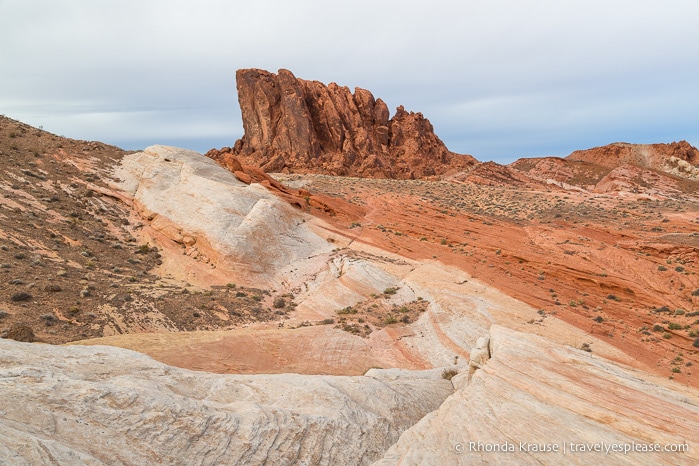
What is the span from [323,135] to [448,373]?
67.8m

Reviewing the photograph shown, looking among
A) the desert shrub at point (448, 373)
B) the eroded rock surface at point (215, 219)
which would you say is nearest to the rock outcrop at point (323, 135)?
the eroded rock surface at point (215, 219)

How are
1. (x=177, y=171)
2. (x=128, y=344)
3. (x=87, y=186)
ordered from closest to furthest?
(x=128, y=344) < (x=87, y=186) < (x=177, y=171)

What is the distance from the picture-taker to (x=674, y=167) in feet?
311

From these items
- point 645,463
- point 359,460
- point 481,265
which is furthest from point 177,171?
point 645,463

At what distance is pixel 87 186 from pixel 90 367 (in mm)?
24929

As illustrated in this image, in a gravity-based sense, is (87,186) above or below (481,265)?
above

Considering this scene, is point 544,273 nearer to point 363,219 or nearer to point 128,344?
point 363,219

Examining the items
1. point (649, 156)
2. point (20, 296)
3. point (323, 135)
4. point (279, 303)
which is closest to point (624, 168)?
point (649, 156)

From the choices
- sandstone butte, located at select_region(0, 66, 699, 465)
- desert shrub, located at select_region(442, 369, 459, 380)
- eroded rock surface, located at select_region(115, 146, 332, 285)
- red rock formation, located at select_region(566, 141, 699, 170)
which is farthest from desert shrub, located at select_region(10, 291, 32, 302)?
red rock formation, located at select_region(566, 141, 699, 170)

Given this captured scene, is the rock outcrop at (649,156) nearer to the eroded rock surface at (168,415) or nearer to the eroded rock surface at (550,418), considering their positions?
the eroded rock surface at (550,418)

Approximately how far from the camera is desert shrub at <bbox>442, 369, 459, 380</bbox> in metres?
15.0

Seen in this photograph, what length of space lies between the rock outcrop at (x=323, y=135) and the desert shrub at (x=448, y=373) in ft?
188

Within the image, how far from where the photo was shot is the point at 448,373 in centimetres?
1522

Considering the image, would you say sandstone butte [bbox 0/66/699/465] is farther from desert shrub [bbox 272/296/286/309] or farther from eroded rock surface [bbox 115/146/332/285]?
desert shrub [bbox 272/296/286/309]
